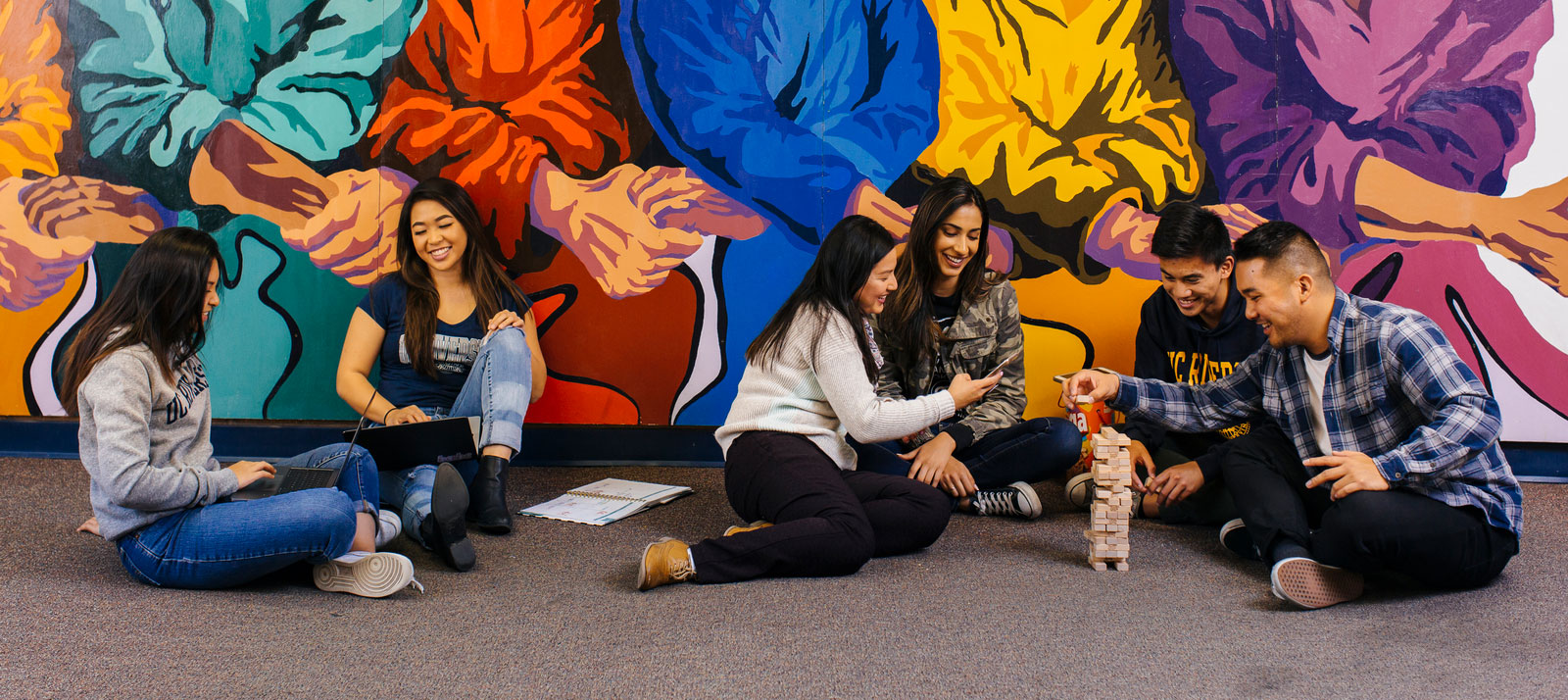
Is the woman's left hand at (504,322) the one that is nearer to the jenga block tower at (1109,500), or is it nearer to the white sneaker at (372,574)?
the white sneaker at (372,574)

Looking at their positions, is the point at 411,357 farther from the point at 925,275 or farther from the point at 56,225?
the point at 56,225

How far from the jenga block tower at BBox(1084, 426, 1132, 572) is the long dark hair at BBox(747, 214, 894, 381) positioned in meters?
0.61

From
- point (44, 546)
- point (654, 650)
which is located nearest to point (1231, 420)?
point (654, 650)

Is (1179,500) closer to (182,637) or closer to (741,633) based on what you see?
(741,633)

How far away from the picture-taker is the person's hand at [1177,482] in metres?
2.57

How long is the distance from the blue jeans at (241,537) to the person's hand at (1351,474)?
2011mm

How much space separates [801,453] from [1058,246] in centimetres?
150

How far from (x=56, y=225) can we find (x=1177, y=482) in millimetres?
3978

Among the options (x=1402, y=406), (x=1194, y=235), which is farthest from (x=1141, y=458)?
(x=1402, y=406)

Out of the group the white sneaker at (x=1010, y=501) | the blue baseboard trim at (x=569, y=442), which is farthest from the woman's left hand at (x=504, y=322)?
the white sneaker at (x=1010, y=501)

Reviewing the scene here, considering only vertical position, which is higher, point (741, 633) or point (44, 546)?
point (741, 633)

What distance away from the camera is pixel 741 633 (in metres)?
1.83

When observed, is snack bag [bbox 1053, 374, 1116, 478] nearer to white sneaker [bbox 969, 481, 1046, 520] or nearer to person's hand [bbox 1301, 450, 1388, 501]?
white sneaker [bbox 969, 481, 1046, 520]

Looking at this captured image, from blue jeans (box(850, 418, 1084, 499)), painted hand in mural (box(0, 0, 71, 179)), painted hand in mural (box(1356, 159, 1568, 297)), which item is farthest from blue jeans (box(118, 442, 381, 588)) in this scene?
painted hand in mural (box(1356, 159, 1568, 297))
